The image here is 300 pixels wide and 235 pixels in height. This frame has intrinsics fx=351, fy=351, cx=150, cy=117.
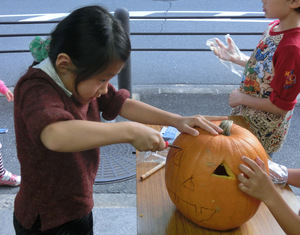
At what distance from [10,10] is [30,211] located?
8.40 m

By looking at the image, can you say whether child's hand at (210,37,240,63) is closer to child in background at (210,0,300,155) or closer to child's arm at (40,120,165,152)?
child in background at (210,0,300,155)

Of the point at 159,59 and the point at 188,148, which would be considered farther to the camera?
the point at 159,59

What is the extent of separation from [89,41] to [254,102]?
4.19 ft

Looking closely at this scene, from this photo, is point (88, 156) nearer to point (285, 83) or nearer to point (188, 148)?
point (188, 148)

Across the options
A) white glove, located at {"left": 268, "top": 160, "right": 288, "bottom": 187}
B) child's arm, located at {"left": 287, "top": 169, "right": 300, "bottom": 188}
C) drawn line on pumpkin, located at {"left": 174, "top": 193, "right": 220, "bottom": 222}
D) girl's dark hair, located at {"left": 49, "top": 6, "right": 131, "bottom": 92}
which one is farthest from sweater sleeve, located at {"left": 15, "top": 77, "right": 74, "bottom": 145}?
child's arm, located at {"left": 287, "top": 169, "right": 300, "bottom": 188}

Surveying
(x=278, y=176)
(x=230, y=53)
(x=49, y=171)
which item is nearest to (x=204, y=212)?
(x=278, y=176)

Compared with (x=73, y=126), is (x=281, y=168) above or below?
below

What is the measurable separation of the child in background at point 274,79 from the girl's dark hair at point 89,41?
41.8 inches

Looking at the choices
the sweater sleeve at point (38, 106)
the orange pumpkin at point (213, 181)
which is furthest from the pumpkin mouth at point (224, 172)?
the sweater sleeve at point (38, 106)

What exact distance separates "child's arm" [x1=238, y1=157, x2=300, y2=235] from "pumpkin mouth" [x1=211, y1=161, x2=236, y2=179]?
40mm

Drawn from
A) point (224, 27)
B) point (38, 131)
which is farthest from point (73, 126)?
point (224, 27)

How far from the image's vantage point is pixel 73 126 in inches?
45.3

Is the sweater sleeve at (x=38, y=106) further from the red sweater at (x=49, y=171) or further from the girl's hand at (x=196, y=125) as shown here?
the girl's hand at (x=196, y=125)

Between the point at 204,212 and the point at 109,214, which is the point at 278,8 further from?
the point at 109,214
